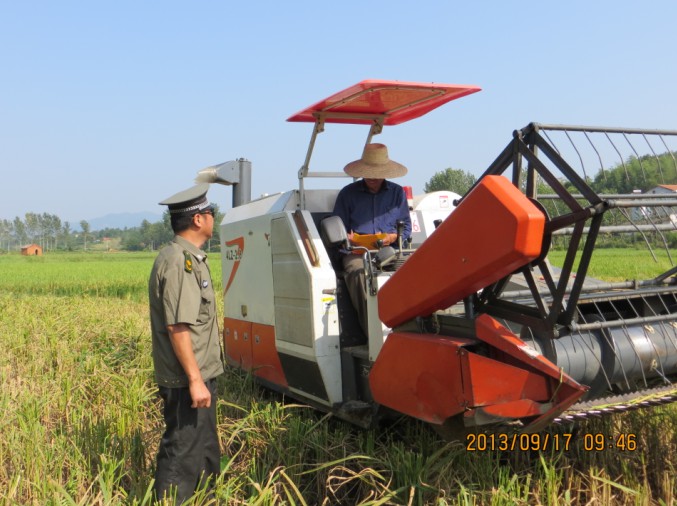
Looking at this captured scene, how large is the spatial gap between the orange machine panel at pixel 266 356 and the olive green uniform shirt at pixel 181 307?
1.56 meters

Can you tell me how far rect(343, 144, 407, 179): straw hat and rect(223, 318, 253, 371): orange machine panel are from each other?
1616 millimetres

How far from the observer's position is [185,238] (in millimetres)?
3123

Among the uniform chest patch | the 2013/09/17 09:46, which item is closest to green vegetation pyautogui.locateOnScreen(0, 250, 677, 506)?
the 2013/09/17 09:46

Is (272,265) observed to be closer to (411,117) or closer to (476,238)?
(411,117)

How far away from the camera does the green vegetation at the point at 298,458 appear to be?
309 cm

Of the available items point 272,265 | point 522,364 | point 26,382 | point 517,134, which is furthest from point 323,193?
point 26,382

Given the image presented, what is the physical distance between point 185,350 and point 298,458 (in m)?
1.17

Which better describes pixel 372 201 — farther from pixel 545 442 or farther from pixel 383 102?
pixel 545 442

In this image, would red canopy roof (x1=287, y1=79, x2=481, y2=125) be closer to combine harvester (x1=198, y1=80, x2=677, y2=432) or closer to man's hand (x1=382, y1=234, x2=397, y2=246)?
combine harvester (x1=198, y1=80, x2=677, y2=432)

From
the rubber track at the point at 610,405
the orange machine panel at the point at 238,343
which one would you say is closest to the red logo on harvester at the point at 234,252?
the orange machine panel at the point at 238,343

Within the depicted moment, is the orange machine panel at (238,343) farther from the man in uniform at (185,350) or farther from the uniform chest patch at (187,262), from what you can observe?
the uniform chest patch at (187,262)

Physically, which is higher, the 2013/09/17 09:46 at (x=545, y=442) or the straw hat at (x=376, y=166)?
the straw hat at (x=376, y=166)

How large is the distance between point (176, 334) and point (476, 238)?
1.40 m

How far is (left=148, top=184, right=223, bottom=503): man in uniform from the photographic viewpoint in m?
2.90
